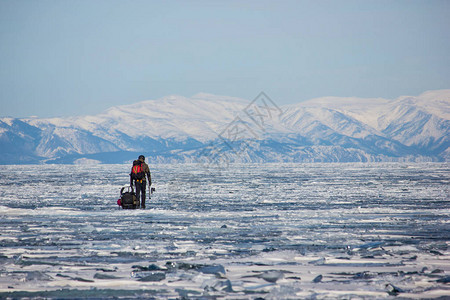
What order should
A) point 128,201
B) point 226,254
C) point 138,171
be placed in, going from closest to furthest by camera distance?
point 226,254, point 138,171, point 128,201

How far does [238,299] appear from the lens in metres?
7.42

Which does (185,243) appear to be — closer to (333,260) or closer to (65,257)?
(65,257)

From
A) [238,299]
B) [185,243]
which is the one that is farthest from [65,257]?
[238,299]

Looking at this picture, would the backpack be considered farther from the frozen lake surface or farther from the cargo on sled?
the frozen lake surface

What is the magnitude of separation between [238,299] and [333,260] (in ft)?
10.9

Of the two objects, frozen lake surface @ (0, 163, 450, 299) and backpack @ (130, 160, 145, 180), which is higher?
backpack @ (130, 160, 145, 180)

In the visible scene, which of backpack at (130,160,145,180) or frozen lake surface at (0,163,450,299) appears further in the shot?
backpack at (130,160,145,180)

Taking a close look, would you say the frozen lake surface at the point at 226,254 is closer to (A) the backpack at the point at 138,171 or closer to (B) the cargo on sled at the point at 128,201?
(B) the cargo on sled at the point at 128,201

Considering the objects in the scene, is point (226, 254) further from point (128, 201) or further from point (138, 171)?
point (128, 201)

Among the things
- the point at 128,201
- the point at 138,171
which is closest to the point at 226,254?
the point at 138,171

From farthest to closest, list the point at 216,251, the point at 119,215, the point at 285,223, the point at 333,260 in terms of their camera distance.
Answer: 1. the point at 119,215
2. the point at 285,223
3. the point at 216,251
4. the point at 333,260

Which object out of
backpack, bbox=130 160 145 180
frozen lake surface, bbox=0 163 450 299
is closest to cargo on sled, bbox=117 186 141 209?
backpack, bbox=130 160 145 180

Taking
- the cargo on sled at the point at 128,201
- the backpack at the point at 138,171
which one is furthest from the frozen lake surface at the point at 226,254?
the backpack at the point at 138,171

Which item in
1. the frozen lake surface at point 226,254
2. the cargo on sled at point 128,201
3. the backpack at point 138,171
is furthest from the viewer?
the cargo on sled at point 128,201
